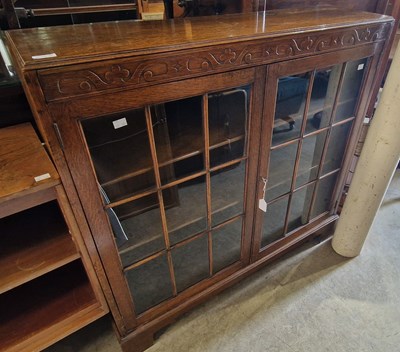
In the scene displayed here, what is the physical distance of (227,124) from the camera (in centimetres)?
102

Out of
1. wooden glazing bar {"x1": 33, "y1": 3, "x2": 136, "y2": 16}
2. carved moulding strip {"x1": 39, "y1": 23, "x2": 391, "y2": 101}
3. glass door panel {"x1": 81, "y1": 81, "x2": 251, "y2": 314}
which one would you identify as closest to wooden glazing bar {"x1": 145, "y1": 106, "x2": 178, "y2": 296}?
glass door panel {"x1": 81, "y1": 81, "x2": 251, "y2": 314}

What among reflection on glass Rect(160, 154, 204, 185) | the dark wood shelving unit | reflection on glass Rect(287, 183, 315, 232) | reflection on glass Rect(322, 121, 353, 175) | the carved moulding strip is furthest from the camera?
reflection on glass Rect(287, 183, 315, 232)

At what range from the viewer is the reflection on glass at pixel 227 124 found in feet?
2.98

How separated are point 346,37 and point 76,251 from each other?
1.16 meters

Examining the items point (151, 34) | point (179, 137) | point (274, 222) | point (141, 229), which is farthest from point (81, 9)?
point (274, 222)

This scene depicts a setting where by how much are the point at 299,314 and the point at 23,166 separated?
4.22ft

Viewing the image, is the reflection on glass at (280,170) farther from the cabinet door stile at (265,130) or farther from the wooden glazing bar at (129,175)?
the wooden glazing bar at (129,175)

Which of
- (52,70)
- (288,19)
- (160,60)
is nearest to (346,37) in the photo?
(288,19)

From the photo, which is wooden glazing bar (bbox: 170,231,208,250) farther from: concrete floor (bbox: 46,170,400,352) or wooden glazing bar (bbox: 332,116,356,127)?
wooden glazing bar (bbox: 332,116,356,127)

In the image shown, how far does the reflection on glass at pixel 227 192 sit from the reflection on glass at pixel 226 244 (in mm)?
55

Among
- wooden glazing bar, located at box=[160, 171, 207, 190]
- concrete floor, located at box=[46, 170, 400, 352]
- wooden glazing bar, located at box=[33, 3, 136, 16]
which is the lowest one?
concrete floor, located at box=[46, 170, 400, 352]

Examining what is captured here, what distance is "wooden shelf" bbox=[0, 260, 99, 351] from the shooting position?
3.18 feet

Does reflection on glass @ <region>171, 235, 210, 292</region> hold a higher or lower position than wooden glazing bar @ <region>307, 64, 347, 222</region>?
lower

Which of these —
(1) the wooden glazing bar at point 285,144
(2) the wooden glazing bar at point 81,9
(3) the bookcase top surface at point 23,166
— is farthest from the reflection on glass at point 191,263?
(2) the wooden glazing bar at point 81,9
